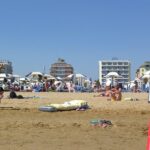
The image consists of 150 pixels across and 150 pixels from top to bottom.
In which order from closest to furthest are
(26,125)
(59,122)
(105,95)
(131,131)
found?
(131,131) → (26,125) → (59,122) → (105,95)

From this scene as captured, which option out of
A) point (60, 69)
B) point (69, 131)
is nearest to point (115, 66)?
point (60, 69)

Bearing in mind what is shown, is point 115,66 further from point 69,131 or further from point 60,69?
point 69,131

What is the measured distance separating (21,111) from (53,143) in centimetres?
820

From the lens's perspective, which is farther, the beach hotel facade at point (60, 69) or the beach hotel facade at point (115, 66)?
the beach hotel facade at point (115, 66)

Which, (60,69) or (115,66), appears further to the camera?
(115,66)

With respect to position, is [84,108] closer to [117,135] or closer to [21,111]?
[21,111]

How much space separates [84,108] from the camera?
1852cm

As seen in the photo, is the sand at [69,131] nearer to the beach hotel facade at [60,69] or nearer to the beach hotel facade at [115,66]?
the beach hotel facade at [60,69]

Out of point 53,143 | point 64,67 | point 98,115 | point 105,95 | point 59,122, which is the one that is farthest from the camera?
point 64,67

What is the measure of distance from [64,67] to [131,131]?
14844 cm

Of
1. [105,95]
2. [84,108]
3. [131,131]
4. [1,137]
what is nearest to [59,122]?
[131,131]

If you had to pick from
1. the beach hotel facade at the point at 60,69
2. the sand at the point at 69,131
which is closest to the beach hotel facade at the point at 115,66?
the beach hotel facade at the point at 60,69

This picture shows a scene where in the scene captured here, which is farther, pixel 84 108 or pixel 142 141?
pixel 84 108

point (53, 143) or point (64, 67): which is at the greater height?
point (64, 67)
